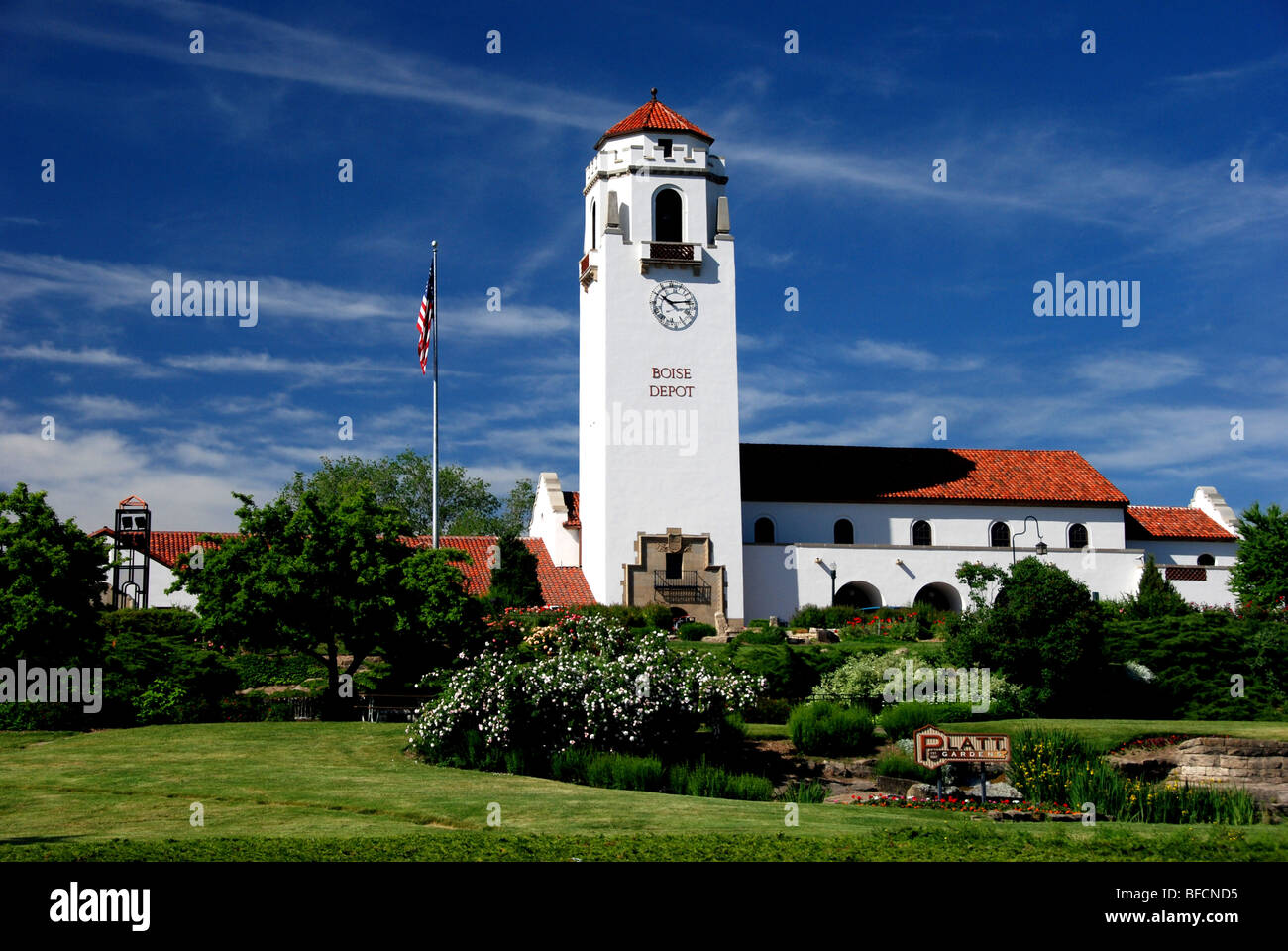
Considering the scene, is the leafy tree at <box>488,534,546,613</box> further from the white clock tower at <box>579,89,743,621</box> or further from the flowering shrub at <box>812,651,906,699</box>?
the flowering shrub at <box>812,651,906,699</box>

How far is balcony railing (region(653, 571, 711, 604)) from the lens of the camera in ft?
158

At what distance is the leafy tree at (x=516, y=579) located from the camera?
44.8 metres

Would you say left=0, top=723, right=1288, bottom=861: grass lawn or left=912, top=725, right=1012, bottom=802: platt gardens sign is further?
left=912, top=725, right=1012, bottom=802: platt gardens sign

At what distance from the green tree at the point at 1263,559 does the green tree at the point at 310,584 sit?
33.3 m

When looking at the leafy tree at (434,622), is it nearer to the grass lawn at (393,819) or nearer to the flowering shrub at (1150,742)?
the grass lawn at (393,819)

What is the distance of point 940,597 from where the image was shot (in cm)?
5406

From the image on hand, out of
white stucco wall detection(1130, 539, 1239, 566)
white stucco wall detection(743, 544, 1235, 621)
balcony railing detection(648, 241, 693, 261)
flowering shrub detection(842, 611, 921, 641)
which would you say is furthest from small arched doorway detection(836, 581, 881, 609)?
balcony railing detection(648, 241, 693, 261)

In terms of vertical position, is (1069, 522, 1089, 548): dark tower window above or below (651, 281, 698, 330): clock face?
below

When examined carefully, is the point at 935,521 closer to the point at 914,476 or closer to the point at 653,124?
the point at 914,476

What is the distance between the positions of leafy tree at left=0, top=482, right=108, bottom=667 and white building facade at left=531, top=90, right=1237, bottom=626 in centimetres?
2405
